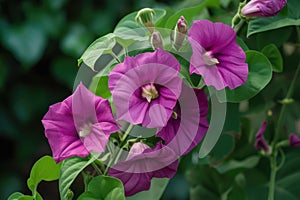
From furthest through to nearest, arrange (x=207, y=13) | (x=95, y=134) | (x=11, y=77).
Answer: (x=11, y=77)
(x=207, y=13)
(x=95, y=134)

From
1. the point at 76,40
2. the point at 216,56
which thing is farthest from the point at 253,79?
the point at 76,40

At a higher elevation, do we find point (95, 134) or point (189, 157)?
point (95, 134)

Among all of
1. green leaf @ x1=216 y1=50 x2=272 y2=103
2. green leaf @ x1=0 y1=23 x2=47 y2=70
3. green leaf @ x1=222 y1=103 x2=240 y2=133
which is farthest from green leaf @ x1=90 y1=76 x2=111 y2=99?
green leaf @ x1=0 y1=23 x2=47 y2=70

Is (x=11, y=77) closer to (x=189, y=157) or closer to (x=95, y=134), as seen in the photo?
(x=189, y=157)

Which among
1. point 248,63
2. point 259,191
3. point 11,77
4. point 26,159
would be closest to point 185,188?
point 26,159

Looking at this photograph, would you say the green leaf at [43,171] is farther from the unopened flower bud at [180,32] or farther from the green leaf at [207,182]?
the green leaf at [207,182]

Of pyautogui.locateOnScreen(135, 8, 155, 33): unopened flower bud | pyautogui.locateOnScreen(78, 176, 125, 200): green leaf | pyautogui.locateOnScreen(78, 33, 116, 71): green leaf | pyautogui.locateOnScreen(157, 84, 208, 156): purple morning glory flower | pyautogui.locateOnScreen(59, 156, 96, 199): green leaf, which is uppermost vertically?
pyautogui.locateOnScreen(135, 8, 155, 33): unopened flower bud

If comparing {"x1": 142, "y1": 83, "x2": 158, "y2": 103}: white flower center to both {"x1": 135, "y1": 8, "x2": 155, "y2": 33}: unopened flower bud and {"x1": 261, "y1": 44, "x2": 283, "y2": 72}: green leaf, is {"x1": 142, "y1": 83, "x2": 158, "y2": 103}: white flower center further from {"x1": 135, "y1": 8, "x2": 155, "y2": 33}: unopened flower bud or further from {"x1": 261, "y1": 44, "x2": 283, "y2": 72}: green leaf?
{"x1": 261, "y1": 44, "x2": 283, "y2": 72}: green leaf
